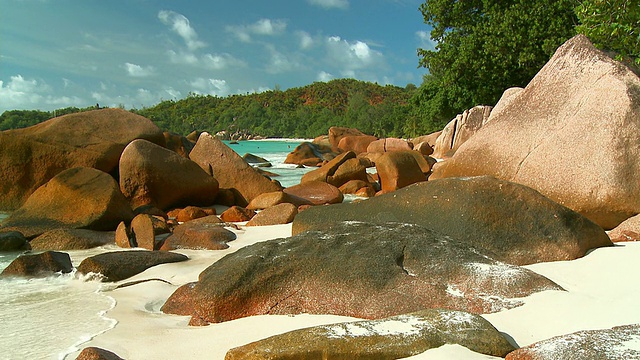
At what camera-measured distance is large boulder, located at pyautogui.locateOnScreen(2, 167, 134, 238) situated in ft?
25.1

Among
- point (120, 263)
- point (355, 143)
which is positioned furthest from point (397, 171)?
point (355, 143)

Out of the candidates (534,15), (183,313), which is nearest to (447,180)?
(183,313)

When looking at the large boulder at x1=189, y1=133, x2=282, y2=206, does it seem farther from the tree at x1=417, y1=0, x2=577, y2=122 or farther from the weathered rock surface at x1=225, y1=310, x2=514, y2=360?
the tree at x1=417, y1=0, x2=577, y2=122

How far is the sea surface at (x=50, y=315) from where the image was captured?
3260 millimetres

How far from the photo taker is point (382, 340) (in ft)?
8.93

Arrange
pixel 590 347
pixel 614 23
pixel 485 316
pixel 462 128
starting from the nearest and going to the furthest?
pixel 590 347 < pixel 485 316 < pixel 614 23 < pixel 462 128

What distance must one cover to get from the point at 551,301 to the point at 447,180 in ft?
6.55

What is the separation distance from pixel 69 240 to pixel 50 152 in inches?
161

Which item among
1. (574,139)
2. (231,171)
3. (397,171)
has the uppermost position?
(574,139)

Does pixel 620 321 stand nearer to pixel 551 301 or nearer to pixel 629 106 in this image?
pixel 551 301

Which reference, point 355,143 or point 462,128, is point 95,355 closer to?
point 462,128

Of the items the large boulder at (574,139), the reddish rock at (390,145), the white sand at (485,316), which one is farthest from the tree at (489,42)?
the white sand at (485,316)

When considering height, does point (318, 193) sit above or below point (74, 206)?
below

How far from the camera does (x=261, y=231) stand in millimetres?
7383
